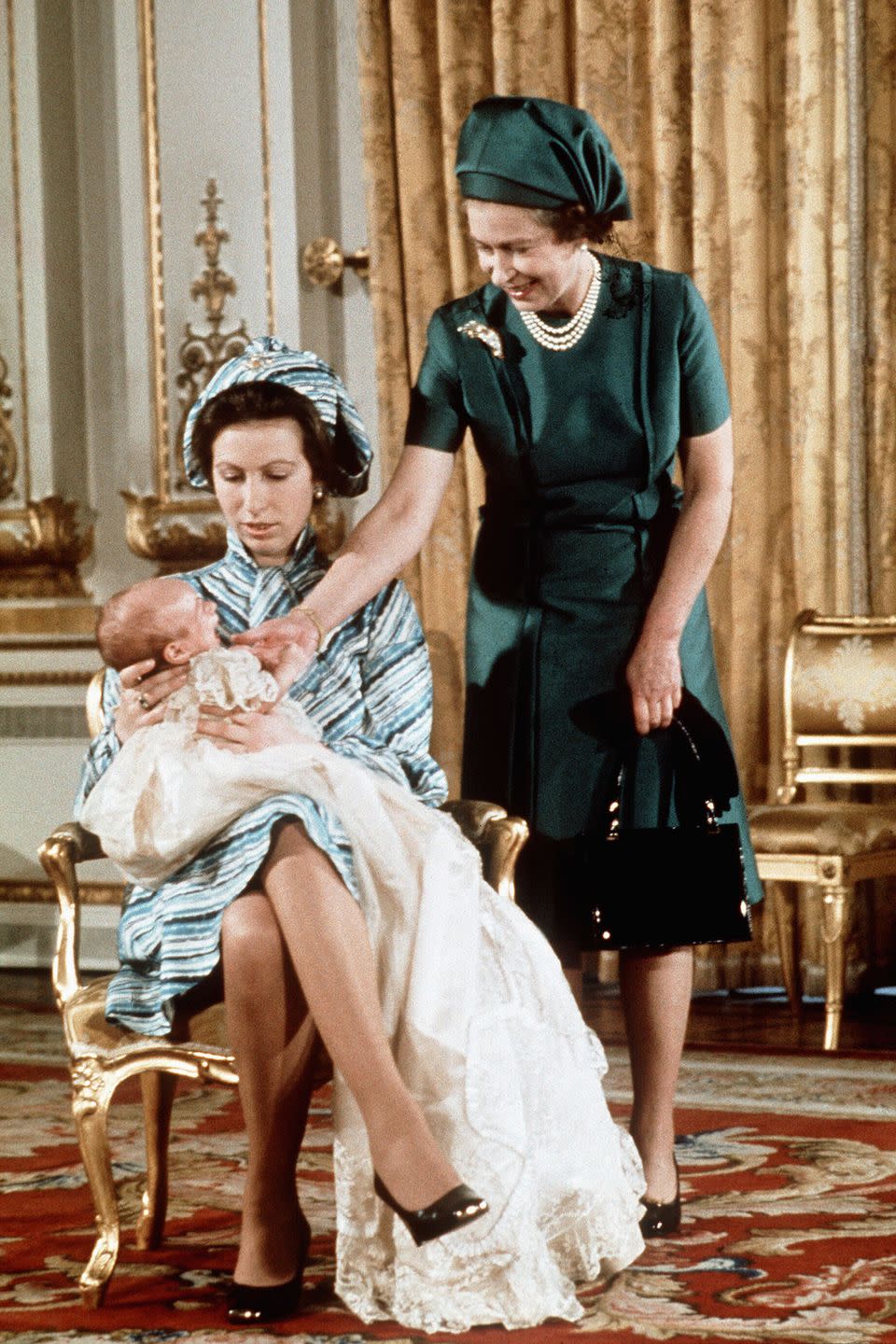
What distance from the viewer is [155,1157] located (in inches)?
105

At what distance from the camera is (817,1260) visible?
246 cm

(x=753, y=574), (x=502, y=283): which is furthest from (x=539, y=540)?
(x=753, y=574)

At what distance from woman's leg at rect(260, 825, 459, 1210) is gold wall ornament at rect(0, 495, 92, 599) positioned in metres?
3.37

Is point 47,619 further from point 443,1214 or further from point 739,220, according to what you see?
point 443,1214

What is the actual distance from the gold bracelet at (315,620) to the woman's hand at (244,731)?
17 cm

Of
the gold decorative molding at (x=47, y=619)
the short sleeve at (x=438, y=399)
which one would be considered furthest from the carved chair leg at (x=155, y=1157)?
the gold decorative molding at (x=47, y=619)

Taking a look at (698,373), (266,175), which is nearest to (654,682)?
(698,373)

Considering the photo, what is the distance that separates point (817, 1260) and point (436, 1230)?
66 cm

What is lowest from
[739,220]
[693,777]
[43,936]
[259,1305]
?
[43,936]

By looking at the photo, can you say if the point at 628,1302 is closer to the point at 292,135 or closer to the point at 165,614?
the point at 165,614

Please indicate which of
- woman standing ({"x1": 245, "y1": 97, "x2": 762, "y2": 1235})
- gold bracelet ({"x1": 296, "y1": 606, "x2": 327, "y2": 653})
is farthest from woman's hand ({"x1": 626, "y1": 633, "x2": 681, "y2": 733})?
gold bracelet ({"x1": 296, "y1": 606, "x2": 327, "y2": 653})

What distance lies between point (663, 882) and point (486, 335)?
0.79 meters

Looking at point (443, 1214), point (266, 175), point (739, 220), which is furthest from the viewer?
point (266, 175)

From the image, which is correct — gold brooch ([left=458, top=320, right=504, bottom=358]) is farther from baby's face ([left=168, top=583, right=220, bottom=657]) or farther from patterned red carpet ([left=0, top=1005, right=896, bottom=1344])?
patterned red carpet ([left=0, top=1005, right=896, bottom=1344])
